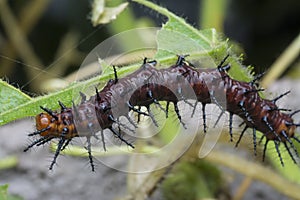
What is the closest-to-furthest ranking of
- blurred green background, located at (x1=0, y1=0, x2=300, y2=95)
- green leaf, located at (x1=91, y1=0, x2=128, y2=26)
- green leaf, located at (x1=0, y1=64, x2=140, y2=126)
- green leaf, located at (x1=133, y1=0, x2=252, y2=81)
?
green leaf, located at (x1=0, y1=64, x2=140, y2=126)
green leaf, located at (x1=133, y1=0, x2=252, y2=81)
green leaf, located at (x1=91, y1=0, x2=128, y2=26)
blurred green background, located at (x1=0, y1=0, x2=300, y2=95)

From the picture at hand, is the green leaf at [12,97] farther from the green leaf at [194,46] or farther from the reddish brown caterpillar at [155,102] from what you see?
the green leaf at [194,46]

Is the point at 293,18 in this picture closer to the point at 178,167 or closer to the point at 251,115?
the point at 178,167

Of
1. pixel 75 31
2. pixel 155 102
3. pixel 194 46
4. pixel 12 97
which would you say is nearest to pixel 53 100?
pixel 12 97

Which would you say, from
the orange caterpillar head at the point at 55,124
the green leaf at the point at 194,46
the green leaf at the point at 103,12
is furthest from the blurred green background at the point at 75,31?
the orange caterpillar head at the point at 55,124

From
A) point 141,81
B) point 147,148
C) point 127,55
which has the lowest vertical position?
point 141,81

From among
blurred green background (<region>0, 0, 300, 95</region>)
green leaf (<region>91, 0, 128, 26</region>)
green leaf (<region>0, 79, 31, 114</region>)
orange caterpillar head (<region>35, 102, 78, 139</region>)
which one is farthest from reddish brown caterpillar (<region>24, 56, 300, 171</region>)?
blurred green background (<region>0, 0, 300, 95</region>)

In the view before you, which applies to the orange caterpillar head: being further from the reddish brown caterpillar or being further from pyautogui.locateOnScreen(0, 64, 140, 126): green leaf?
pyautogui.locateOnScreen(0, 64, 140, 126): green leaf

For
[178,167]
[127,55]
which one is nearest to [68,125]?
[178,167]

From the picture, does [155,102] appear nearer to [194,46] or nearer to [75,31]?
[194,46]
